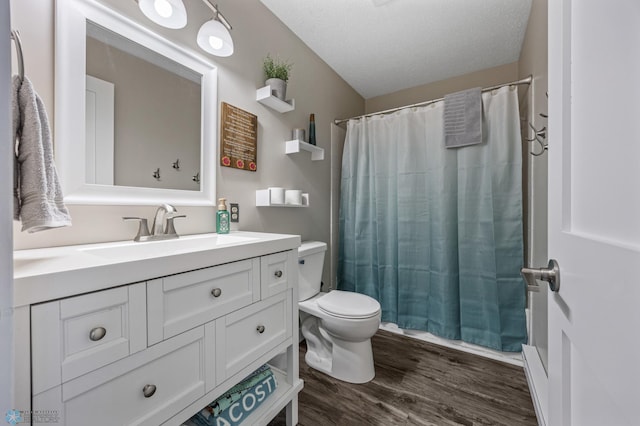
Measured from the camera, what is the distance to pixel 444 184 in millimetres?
2006

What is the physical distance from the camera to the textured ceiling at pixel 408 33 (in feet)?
5.53

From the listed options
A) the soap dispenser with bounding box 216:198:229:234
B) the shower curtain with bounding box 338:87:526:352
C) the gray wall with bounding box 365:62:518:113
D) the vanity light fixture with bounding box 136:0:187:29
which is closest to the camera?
the vanity light fixture with bounding box 136:0:187:29

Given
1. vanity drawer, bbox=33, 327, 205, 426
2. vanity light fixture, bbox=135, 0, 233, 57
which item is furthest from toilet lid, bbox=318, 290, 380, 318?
vanity light fixture, bbox=135, 0, 233, 57

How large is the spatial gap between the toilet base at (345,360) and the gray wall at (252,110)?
0.72m

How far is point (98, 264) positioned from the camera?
0.61 m

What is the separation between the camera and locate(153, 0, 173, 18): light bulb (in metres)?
1.07

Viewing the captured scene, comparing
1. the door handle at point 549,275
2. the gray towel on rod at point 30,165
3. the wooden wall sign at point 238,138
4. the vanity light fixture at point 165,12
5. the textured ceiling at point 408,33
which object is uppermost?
the textured ceiling at point 408,33

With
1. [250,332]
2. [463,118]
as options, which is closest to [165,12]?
[250,332]

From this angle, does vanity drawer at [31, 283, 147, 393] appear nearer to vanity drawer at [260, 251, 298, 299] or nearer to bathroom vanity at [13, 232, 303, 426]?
bathroom vanity at [13, 232, 303, 426]

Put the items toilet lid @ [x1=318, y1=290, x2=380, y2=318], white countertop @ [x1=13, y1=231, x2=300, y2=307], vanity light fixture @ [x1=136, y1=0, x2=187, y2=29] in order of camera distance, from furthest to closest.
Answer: toilet lid @ [x1=318, y1=290, x2=380, y2=318] < vanity light fixture @ [x1=136, y1=0, x2=187, y2=29] < white countertop @ [x1=13, y1=231, x2=300, y2=307]

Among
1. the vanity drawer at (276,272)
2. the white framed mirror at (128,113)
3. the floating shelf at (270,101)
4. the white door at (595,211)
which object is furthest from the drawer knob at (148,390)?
the floating shelf at (270,101)

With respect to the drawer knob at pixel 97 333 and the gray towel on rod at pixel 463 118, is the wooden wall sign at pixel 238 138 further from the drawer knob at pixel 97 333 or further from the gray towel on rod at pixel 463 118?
the gray towel on rod at pixel 463 118

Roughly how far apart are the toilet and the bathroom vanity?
1.69ft

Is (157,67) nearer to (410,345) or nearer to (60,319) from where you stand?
(60,319)
